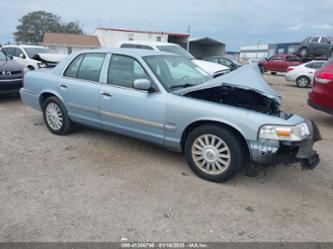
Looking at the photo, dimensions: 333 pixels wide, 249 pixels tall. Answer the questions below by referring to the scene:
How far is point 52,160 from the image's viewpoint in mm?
4434

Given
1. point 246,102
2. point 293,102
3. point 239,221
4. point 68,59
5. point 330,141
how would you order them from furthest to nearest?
point 293,102 → point 330,141 → point 68,59 → point 246,102 → point 239,221

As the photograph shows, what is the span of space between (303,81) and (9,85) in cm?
1345

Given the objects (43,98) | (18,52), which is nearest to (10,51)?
(18,52)

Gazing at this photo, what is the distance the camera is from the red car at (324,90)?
6.29 m

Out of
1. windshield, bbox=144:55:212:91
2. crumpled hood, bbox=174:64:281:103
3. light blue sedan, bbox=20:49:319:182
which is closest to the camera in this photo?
light blue sedan, bbox=20:49:319:182

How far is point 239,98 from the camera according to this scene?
4160mm

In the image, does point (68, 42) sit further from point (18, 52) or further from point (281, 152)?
point (281, 152)

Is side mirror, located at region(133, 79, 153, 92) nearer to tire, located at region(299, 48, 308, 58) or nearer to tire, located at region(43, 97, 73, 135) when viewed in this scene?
tire, located at region(43, 97, 73, 135)

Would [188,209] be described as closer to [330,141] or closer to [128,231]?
[128,231]

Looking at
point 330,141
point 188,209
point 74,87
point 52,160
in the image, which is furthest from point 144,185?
point 330,141

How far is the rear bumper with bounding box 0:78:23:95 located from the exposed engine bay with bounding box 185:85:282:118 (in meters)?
6.03

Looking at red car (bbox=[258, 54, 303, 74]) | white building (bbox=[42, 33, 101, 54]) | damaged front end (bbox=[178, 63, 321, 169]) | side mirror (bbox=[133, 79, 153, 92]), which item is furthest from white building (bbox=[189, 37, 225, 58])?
side mirror (bbox=[133, 79, 153, 92])

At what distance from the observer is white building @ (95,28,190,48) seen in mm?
33469

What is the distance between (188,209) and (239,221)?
54cm
